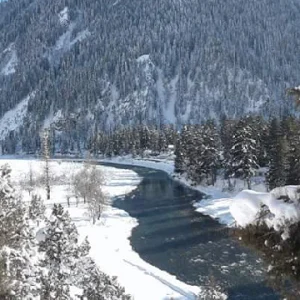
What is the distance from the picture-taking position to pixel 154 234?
59.2 meters

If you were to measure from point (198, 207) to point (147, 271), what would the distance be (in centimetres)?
3101

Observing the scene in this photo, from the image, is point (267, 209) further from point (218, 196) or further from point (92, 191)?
point (218, 196)

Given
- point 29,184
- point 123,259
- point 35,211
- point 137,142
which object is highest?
point 137,142

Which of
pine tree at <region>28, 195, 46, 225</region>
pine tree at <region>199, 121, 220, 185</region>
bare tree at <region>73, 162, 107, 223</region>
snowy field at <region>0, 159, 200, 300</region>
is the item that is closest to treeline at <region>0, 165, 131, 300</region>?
pine tree at <region>28, 195, 46, 225</region>

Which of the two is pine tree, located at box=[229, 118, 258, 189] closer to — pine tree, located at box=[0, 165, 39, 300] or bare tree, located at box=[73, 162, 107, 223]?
bare tree, located at box=[73, 162, 107, 223]

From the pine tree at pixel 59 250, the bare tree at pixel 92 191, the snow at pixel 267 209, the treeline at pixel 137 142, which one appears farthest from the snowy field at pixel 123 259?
the treeline at pixel 137 142

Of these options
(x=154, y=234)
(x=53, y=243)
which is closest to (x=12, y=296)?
(x=53, y=243)

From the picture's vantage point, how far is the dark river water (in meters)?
40.4

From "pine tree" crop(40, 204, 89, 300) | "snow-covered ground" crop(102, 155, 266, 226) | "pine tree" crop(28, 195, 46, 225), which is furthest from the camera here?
"snow-covered ground" crop(102, 155, 266, 226)

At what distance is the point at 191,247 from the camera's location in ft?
172

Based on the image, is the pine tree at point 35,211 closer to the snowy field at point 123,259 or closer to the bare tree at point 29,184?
the snowy field at point 123,259

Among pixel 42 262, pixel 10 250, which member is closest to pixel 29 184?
pixel 42 262

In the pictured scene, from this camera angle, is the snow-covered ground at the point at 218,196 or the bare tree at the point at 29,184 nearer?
the snow-covered ground at the point at 218,196

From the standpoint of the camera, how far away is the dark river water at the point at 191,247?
40.4m
